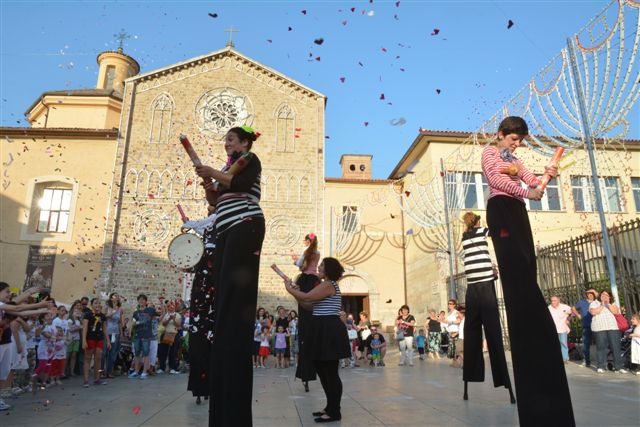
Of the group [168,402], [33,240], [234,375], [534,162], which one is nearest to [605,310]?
[168,402]

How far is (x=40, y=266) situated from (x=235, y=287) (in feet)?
76.6

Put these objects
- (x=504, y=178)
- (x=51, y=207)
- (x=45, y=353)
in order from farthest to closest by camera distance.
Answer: (x=51, y=207), (x=45, y=353), (x=504, y=178)

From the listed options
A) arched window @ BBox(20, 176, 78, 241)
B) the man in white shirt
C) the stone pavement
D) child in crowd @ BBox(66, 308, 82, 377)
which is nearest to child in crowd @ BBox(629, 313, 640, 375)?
the man in white shirt

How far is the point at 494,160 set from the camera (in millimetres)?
3025

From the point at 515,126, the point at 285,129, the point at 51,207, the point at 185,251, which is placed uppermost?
the point at 285,129

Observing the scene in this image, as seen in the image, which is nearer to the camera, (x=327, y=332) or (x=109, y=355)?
(x=327, y=332)

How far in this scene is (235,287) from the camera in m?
2.73

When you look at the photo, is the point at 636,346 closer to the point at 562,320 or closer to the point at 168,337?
the point at 562,320

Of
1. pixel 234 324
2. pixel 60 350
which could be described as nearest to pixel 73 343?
pixel 60 350

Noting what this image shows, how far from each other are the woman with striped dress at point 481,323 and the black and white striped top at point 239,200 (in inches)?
98.8

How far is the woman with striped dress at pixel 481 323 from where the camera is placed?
439 cm

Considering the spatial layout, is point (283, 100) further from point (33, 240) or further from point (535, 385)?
point (535, 385)

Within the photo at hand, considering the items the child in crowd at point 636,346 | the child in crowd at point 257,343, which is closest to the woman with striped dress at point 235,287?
the child in crowd at point 636,346

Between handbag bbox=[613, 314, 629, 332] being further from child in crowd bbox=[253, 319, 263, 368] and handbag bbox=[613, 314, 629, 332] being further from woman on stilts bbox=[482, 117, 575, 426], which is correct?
child in crowd bbox=[253, 319, 263, 368]
